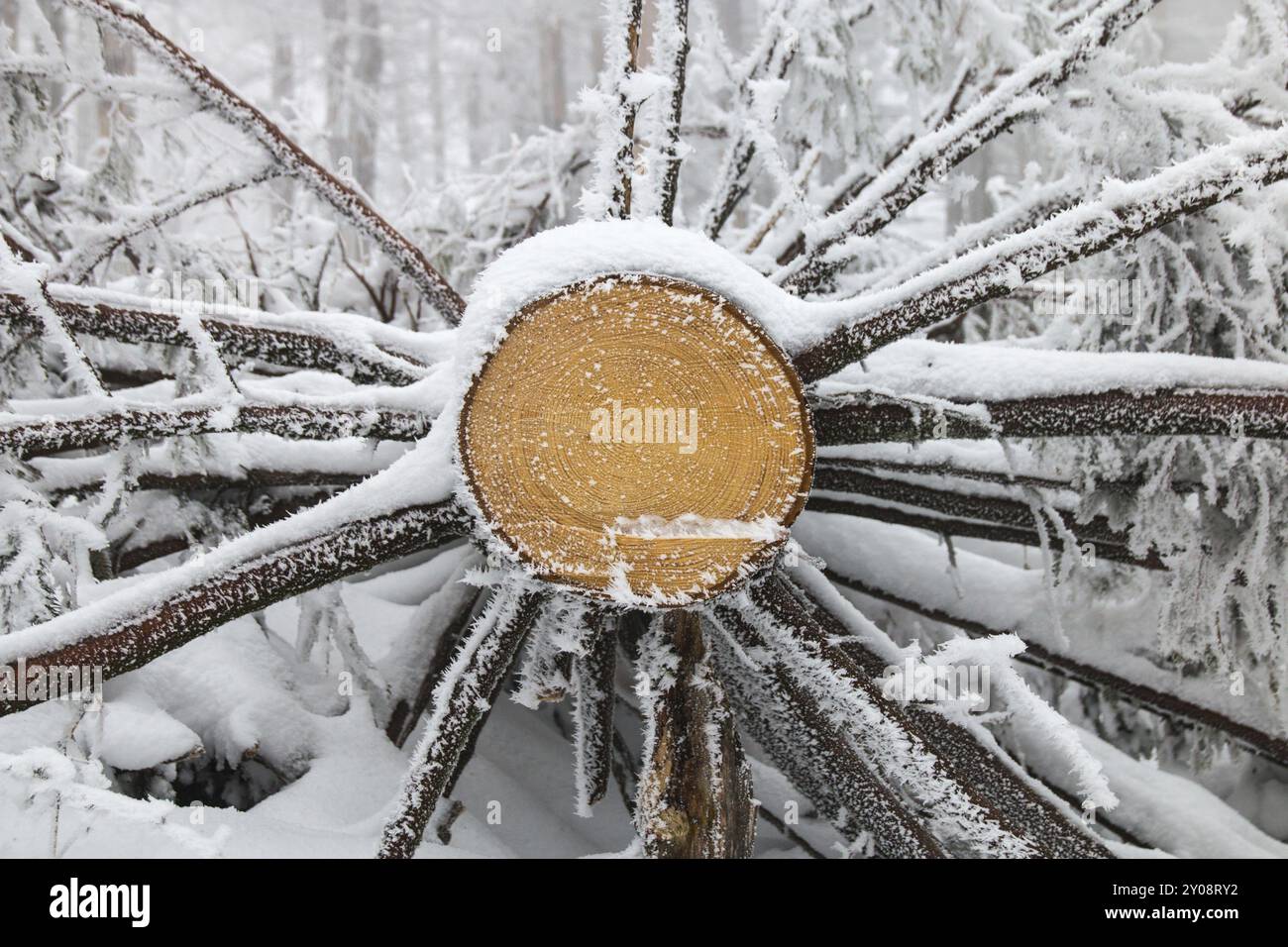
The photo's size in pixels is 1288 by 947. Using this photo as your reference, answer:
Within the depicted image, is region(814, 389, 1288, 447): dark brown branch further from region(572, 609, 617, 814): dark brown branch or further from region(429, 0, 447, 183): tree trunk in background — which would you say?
region(429, 0, 447, 183): tree trunk in background

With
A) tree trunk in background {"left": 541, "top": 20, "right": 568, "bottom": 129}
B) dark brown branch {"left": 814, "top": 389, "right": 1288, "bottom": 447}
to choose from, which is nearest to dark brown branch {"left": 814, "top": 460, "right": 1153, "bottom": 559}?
dark brown branch {"left": 814, "top": 389, "right": 1288, "bottom": 447}

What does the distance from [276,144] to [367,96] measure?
13491mm

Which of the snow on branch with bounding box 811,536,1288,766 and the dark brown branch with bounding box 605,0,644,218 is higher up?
the dark brown branch with bounding box 605,0,644,218

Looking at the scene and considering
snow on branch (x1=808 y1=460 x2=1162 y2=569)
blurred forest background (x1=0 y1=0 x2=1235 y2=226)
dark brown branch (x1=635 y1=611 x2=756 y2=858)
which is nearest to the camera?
dark brown branch (x1=635 y1=611 x2=756 y2=858)

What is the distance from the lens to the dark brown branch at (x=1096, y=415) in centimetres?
200

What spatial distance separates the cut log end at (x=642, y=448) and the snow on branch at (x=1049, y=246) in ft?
1.03

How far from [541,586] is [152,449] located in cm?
160

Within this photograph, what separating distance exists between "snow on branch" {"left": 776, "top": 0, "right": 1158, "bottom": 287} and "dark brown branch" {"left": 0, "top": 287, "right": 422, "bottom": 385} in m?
1.28

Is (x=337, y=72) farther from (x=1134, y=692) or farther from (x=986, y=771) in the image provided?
(x=986, y=771)

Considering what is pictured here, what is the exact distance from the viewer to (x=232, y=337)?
211 cm

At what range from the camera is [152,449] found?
2.70 metres

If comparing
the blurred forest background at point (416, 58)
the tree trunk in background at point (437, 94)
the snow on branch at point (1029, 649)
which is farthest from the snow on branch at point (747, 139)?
the tree trunk in background at point (437, 94)

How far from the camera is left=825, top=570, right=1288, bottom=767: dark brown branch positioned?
281cm
